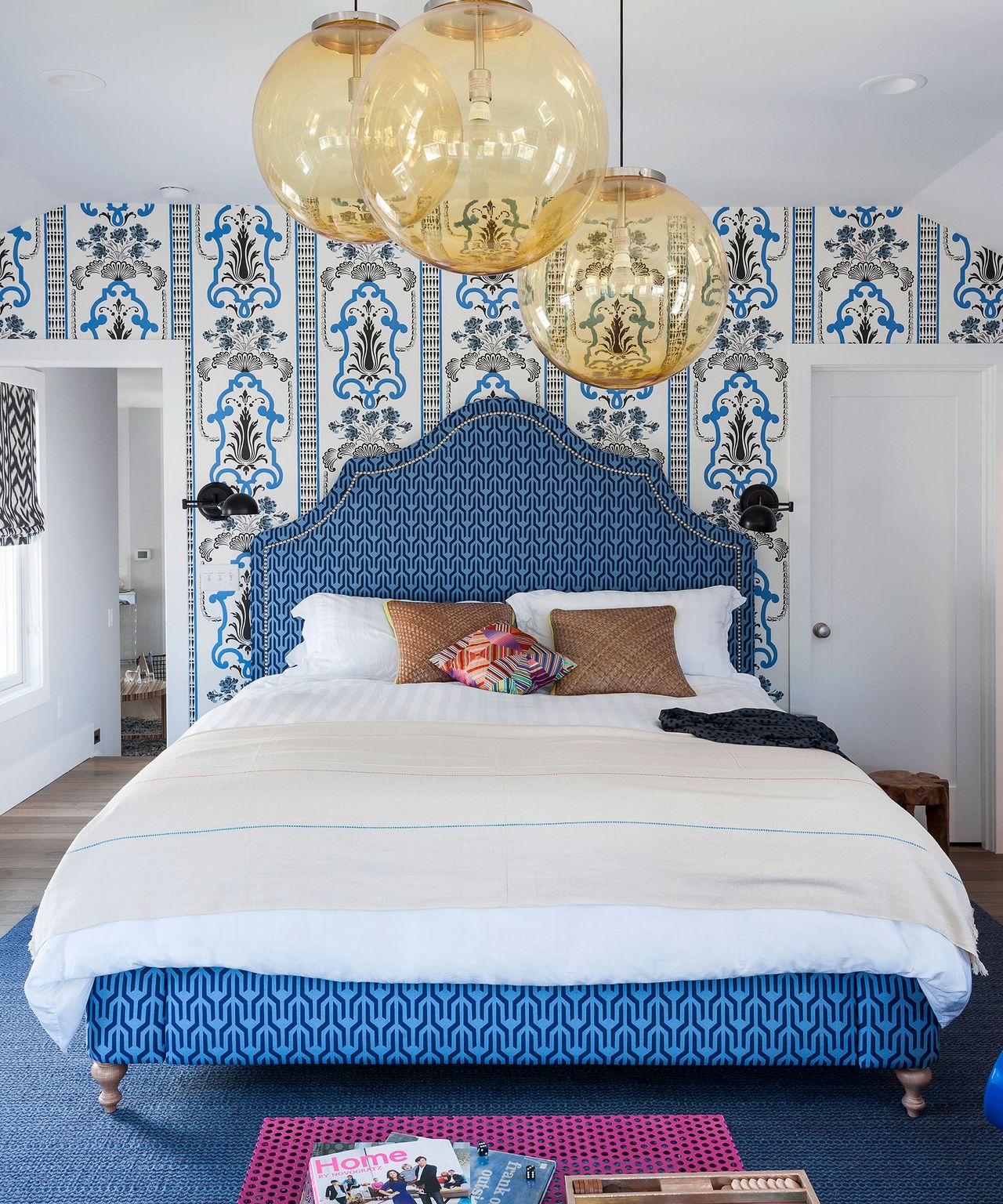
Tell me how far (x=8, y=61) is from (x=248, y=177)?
42.5 inches

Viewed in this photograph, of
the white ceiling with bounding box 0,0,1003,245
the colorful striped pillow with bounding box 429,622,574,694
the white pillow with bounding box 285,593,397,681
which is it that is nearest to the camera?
the white ceiling with bounding box 0,0,1003,245

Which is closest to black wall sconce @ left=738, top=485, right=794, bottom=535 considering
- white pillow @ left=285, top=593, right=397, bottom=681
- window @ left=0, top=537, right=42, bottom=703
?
white pillow @ left=285, top=593, right=397, bottom=681

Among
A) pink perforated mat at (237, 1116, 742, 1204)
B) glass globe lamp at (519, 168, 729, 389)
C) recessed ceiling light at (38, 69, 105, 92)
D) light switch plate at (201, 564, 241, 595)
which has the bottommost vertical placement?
pink perforated mat at (237, 1116, 742, 1204)

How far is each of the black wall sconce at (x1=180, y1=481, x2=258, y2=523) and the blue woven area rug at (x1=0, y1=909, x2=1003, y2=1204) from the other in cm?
200

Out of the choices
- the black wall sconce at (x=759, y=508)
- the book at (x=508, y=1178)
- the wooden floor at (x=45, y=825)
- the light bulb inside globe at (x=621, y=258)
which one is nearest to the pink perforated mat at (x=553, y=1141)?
the book at (x=508, y=1178)

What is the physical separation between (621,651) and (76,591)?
3.37 m

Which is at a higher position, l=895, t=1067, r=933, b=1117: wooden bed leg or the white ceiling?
the white ceiling

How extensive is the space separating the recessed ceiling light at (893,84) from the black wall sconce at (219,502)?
8.36ft

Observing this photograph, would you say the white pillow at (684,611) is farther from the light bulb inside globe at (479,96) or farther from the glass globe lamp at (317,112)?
the light bulb inside globe at (479,96)

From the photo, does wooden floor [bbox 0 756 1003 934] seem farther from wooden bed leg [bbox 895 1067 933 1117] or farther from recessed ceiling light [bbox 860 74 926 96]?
recessed ceiling light [bbox 860 74 926 96]

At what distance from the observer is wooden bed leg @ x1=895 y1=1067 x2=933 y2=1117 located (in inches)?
90.7

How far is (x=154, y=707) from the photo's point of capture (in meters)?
7.93

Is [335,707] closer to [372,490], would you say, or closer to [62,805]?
[372,490]

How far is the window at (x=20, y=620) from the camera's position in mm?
4961
